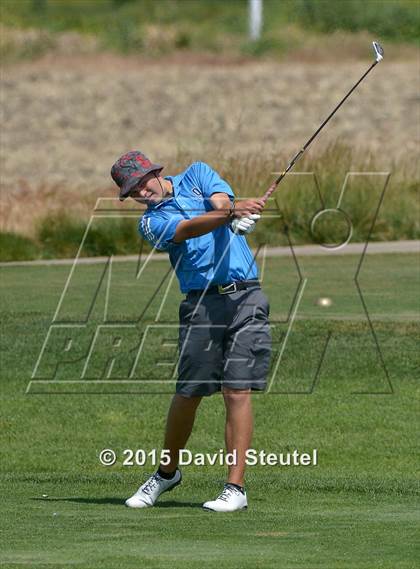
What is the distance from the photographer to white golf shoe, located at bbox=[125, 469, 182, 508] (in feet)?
27.3

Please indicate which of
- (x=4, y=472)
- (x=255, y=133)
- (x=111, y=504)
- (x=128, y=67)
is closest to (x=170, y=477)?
(x=111, y=504)

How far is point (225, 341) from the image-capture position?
26.8 feet

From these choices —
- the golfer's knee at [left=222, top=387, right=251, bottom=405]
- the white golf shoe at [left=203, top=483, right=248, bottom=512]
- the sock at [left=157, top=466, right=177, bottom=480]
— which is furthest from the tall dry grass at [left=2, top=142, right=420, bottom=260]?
the white golf shoe at [left=203, top=483, right=248, bottom=512]

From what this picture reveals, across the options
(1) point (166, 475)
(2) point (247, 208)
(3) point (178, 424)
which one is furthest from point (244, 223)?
(1) point (166, 475)

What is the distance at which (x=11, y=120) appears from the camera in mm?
42562

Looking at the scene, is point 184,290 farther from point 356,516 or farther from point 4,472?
point 4,472

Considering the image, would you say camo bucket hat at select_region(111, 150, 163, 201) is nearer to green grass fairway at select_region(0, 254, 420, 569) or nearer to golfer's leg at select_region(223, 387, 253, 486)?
golfer's leg at select_region(223, 387, 253, 486)

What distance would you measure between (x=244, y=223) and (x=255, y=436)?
4.40m

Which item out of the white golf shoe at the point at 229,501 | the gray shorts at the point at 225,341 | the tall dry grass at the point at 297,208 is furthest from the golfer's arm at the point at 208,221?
the tall dry grass at the point at 297,208

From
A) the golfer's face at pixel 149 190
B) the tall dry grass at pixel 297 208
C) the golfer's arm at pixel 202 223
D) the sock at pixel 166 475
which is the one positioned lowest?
the sock at pixel 166 475

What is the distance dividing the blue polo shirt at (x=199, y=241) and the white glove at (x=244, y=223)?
133 millimetres

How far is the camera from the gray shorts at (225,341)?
8.07m

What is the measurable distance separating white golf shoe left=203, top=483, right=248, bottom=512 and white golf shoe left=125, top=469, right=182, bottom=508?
1.23ft

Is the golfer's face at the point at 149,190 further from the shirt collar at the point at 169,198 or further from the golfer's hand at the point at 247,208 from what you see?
the golfer's hand at the point at 247,208
